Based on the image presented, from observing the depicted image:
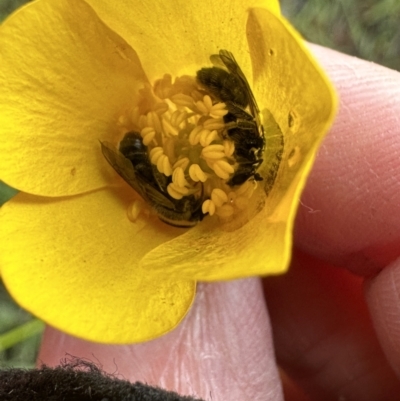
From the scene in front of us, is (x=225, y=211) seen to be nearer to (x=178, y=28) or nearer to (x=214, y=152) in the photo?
(x=214, y=152)

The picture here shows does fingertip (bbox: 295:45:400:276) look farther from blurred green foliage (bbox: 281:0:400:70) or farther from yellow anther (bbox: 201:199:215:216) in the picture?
blurred green foliage (bbox: 281:0:400:70)

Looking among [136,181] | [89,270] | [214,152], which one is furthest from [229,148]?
[89,270]

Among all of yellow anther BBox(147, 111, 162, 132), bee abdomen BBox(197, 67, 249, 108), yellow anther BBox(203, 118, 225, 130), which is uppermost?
bee abdomen BBox(197, 67, 249, 108)

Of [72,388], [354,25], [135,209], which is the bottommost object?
[72,388]

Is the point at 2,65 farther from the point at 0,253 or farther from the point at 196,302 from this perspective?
the point at 196,302

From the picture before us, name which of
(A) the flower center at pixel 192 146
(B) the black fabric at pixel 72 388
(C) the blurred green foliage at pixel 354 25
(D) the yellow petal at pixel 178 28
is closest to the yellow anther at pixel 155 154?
A: (A) the flower center at pixel 192 146

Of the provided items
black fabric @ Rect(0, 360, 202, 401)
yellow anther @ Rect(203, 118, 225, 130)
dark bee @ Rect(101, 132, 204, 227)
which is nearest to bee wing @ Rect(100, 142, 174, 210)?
dark bee @ Rect(101, 132, 204, 227)
